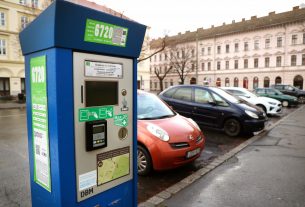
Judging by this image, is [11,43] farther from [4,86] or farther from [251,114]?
[251,114]

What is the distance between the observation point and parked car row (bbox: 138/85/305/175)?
167 inches

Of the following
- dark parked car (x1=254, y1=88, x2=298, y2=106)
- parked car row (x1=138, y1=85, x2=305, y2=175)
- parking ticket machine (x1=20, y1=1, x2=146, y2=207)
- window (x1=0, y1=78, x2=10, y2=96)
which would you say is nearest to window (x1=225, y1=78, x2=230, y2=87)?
dark parked car (x1=254, y1=88, x2=298, y2=106)

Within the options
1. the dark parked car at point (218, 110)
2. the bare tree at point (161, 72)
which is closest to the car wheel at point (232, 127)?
the dark parked car at point (218, 110)

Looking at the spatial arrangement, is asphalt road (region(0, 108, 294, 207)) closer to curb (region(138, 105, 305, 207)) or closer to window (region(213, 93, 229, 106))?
curb (region(138, 105, 305, 207))

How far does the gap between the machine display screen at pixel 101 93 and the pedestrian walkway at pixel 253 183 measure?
1871 millimetres

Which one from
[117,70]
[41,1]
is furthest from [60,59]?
[41,1]

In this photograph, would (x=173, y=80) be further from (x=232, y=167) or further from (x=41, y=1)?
(x=232, y=167)

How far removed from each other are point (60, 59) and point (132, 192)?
4.69ft

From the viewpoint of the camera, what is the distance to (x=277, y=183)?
13.1 ft

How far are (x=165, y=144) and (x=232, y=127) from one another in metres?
4.30

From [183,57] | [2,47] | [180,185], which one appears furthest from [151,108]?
[183,57]

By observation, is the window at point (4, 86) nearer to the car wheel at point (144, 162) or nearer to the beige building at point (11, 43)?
the beige building at point (11, 43)

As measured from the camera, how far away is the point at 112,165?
2133mm

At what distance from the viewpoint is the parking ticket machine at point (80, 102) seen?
1705 millimetres
